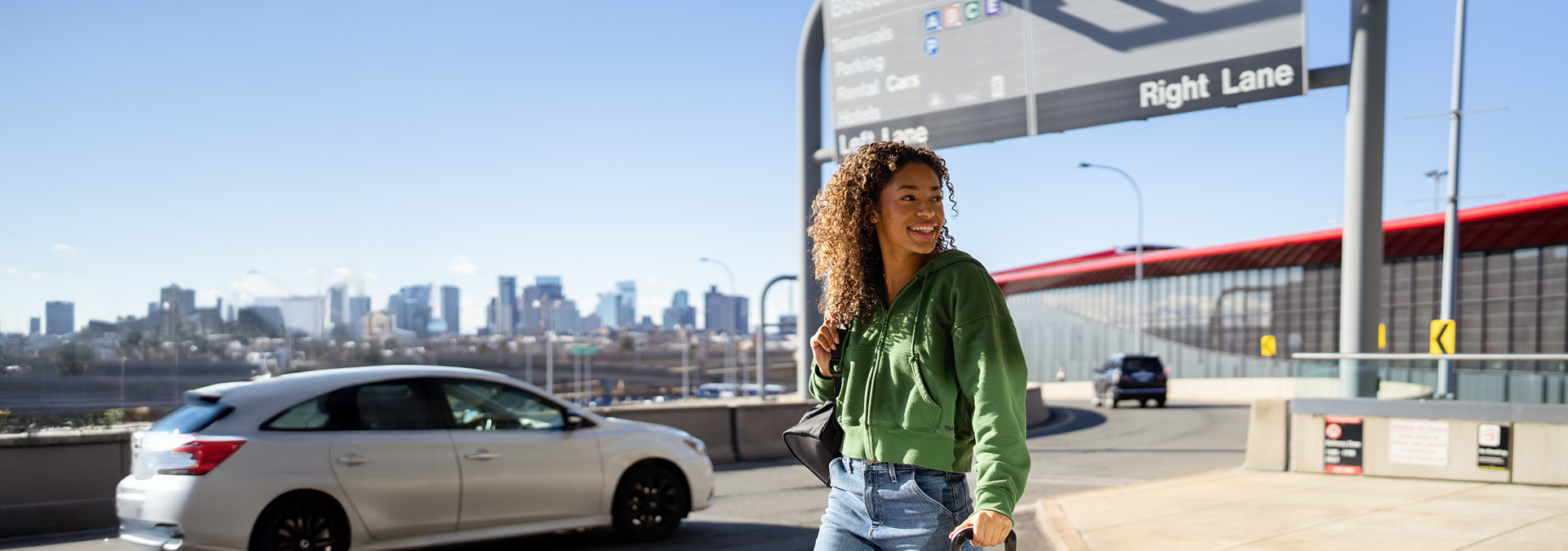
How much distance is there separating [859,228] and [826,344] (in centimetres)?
31

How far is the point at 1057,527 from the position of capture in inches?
298

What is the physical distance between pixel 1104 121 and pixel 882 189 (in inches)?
348

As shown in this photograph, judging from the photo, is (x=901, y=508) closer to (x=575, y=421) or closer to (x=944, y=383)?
(x=944, y=383)

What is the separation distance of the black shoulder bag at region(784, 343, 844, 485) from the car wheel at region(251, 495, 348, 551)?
15.2ft

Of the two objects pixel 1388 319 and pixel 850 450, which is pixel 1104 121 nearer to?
pixel 850 450

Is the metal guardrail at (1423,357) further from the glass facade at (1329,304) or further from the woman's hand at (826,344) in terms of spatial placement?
the glass facade at (1329,304)

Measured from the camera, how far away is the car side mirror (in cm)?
754

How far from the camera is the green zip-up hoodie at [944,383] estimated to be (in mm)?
2188

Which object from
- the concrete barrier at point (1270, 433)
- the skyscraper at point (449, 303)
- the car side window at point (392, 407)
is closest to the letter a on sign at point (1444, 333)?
the concrete barrier at point (1270, 433)

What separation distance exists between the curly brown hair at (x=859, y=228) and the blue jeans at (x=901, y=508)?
402 millimetres

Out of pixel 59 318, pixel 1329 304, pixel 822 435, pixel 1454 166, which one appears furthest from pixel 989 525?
pixel 1329 304

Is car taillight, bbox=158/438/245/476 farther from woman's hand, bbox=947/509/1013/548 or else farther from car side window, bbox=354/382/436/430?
woman's hand, bbox=947/509/1013/548

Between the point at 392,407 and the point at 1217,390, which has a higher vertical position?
the point at 392,407

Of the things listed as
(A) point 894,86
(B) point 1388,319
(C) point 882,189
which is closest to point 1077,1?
(A) point 894,86
